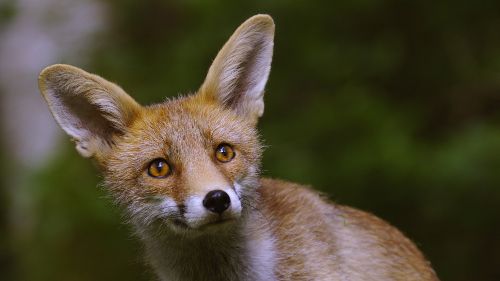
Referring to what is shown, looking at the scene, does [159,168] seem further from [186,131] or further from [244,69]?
[244,69]

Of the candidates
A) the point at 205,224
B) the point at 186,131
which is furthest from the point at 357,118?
the point at 205,224

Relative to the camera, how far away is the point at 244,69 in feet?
16.6

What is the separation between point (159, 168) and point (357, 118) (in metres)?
4.38

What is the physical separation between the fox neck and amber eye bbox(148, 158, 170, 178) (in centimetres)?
44

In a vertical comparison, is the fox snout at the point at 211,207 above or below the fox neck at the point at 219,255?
above

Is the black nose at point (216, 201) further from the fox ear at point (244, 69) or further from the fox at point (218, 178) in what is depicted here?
the fox ear at point (244, 69)

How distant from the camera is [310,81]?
9227 millimetres

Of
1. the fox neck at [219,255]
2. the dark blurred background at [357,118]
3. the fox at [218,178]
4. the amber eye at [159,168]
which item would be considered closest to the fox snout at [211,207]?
the fox at [218,178]

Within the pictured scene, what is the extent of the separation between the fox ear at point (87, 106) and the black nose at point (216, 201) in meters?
1.08

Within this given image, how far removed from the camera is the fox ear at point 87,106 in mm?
4695

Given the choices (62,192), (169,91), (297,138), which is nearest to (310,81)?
(297,138)

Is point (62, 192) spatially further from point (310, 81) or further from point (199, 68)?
point (310, 81)

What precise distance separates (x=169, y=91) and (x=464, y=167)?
345 cm

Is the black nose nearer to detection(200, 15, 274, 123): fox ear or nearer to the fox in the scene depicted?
the fox
